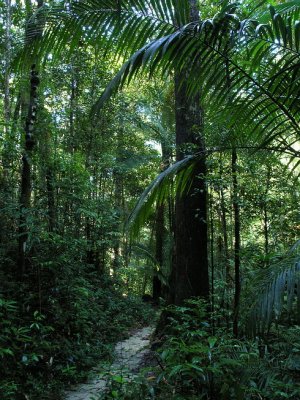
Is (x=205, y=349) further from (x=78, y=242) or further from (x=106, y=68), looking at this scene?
(x=106, y=68)

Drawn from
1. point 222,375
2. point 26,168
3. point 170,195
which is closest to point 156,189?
point 170,195

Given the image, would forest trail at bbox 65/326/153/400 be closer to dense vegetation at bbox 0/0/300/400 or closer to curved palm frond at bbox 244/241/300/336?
dense vegetation at bbox 0/0/300/400

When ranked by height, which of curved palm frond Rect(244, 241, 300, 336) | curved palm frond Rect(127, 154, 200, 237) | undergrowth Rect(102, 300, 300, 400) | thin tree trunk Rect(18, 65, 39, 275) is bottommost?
undergrowth Rect(102, 300, 300, 400)

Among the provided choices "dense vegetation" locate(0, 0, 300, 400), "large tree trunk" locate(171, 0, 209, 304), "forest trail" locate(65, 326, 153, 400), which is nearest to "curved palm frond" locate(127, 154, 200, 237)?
"dense vegetation" locate(0, 0, 300, 400)

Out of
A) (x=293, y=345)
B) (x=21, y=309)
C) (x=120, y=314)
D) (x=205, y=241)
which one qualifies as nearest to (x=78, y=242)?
(x=21, y=309)

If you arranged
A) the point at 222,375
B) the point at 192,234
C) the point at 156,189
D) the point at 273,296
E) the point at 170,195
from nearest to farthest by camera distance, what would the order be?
the point at 273,296 < the point at 222,375 < the point at 156,189 < the point at 170,195 < the point at 192,234

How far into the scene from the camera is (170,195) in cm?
421

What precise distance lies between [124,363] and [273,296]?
16.3 feet

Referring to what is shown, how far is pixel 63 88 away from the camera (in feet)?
40.4

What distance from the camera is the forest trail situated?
16.5 feet

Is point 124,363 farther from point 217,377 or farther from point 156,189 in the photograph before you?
Result: point 156,189

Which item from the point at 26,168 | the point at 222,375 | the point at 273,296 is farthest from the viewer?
the point at 26,168

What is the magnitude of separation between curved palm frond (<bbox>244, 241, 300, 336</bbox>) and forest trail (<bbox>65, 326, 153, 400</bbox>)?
166 cm

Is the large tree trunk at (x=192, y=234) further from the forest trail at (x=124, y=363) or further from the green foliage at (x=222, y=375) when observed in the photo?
the green foliage at (x=222, y=375)
